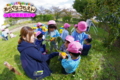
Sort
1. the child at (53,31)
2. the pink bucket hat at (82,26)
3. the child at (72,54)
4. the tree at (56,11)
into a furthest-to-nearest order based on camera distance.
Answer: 1. the tree at (56,11)
2. the child at (53,31)
3. the pink bucket hat at (82,26)
4. the child at (72,54)

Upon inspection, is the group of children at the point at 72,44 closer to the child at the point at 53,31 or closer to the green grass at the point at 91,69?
the child at the point at 53,31

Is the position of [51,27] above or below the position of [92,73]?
above

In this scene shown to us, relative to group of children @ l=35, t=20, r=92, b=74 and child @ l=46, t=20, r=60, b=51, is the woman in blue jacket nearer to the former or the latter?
group of children @ l=35, t=20, r=92, b=74

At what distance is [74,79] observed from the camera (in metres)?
3.05

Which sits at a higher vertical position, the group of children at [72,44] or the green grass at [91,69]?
the group of children at [72,44]

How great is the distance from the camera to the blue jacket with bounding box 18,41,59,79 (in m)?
2.24

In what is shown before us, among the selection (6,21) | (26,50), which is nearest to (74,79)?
(26,50)

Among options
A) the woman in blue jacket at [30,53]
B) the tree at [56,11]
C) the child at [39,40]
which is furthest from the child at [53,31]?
the tree at [56,11]

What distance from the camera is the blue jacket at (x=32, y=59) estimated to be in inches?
88.1

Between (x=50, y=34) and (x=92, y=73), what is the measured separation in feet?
7.22

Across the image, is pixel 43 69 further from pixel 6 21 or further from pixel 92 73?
pixel 6 21

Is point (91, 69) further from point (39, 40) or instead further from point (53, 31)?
point (39, 40)

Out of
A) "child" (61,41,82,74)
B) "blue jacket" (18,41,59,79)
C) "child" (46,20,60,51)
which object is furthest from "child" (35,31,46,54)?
"child" (61,41,82,74)

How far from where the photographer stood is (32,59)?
2.36 meters
